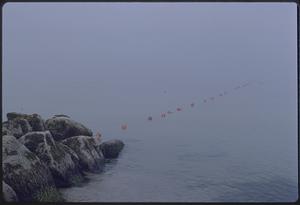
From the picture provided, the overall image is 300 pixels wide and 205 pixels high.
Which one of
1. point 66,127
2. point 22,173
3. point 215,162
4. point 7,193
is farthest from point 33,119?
point 215,162

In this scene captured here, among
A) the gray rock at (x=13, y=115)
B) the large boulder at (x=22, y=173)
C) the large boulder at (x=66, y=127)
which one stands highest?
the gray rock at (x=13, y=115)

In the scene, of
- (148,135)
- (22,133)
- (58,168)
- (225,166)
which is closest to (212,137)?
(225,166)

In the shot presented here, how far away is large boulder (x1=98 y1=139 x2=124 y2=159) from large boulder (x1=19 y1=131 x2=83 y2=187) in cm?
28

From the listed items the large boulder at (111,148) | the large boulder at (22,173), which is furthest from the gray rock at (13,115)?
the large boulder at (111,148)

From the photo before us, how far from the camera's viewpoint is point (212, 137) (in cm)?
427

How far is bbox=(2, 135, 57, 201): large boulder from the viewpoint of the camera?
4078mm

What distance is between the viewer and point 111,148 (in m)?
4.27

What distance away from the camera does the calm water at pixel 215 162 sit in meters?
4.14

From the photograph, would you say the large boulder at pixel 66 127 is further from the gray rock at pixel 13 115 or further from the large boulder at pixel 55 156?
the gray rock at pixel 13 115

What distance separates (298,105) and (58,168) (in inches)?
83.9

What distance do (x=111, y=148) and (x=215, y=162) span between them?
905 mm

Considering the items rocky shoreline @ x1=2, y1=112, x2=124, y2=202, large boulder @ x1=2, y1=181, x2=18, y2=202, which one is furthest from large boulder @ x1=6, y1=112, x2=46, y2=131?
large boulder @ x1=2, y1=181, x2=18, y2=202

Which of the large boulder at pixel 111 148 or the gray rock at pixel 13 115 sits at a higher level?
the gray rock at pixel 13 115

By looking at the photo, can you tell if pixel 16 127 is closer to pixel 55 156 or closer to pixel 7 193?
pixel 55 156
